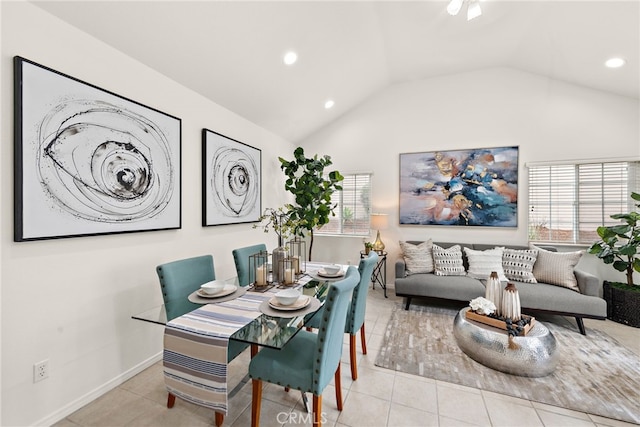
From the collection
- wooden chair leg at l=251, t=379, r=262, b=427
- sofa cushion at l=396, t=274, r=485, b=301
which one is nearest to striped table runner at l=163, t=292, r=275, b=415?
wooden chair leg at l=251, t=379, r=262, b=427

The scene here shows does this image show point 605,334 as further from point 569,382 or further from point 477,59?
point 477,59

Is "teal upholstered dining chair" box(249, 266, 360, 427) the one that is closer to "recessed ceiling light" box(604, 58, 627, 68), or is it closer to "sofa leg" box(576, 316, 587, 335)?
"sofa leg" box(576, 316, 587, 335)

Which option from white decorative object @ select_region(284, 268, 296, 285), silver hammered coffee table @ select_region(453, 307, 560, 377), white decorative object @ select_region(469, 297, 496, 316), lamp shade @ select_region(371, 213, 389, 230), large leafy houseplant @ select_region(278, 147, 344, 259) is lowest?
silver hammered coffee table @ select_region(453, 307, 560, 377)

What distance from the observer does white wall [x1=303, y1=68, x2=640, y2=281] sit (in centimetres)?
358

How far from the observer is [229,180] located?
3.14 metres

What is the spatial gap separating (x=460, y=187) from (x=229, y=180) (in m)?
3.31

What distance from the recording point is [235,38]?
237 centimetres

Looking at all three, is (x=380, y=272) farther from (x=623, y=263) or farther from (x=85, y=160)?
(x=85, y=160)

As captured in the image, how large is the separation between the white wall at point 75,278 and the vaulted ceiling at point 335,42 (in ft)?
0.56

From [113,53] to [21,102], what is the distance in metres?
0.74

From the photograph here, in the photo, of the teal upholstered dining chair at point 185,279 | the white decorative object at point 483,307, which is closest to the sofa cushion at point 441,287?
the white decorative object at point 483,307

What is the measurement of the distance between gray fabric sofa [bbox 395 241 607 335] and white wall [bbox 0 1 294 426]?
2.68 meters

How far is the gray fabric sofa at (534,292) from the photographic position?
287cm

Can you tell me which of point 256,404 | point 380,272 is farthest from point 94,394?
point 380,272
